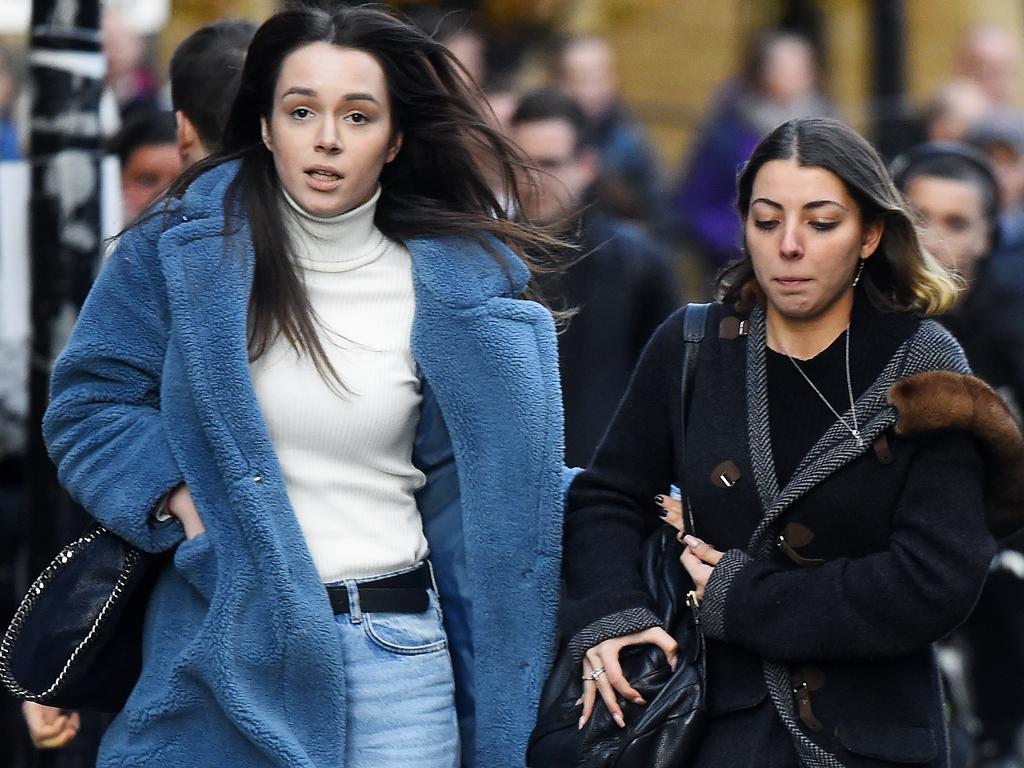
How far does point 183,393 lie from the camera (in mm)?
4043

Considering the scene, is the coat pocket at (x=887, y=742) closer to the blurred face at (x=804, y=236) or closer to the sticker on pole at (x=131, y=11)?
the blurred face at (x=804, y=236)

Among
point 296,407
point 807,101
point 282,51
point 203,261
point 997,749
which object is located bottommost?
point 997,749

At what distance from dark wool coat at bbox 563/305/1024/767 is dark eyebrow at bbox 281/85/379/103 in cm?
88

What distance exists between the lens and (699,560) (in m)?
4.04

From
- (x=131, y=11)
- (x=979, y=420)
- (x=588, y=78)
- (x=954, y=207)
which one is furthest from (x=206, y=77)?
(x=588, y=78)

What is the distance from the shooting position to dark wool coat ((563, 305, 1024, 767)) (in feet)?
12.5

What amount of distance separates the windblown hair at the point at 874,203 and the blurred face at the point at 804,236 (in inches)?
1.0

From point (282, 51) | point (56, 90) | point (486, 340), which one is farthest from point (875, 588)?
point (56, 90)

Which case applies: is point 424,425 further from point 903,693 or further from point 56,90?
point 56,90

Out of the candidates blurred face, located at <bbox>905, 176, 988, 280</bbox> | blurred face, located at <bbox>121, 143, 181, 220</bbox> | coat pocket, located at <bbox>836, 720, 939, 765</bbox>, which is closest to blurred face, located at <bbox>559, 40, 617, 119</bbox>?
blurred face, located at <bbox>905, 176, 988, 280</bbox>

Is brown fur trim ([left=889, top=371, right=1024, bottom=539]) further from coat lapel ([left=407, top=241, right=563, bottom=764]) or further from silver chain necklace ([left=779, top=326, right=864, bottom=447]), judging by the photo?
coat lapel ([left=407, top=241, right=563, bottom=764])

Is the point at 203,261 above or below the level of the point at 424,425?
above

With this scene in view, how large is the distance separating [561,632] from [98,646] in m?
0.93

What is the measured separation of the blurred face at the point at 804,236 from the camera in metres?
3.94
